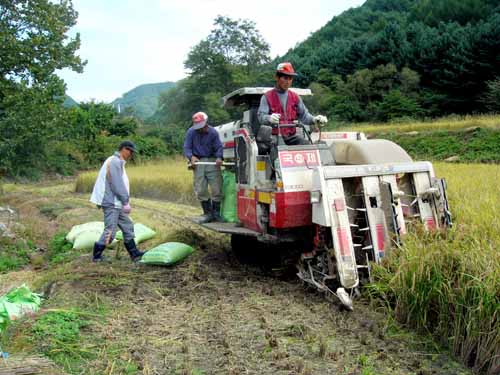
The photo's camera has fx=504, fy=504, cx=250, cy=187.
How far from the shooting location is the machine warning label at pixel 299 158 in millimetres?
4836

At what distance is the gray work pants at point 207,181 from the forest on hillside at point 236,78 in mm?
9604

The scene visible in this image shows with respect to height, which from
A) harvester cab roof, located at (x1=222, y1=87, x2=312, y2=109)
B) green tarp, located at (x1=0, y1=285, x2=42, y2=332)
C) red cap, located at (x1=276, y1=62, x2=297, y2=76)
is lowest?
green tarp, located at (x1=0, y1=285, x2=42, y2=332)

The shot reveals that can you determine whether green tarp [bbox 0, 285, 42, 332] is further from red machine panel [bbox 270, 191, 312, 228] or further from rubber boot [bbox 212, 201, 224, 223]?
rubber boot [bbox 212, 201, 224, 223]

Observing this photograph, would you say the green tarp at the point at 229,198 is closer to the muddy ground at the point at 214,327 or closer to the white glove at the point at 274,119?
the muddy ground at the point at 214,327

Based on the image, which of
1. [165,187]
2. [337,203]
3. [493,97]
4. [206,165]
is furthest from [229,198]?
[493,97]

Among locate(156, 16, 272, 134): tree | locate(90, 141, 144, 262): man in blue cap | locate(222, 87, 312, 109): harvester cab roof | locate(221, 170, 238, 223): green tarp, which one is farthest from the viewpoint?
locate(156, 16, 272, 134): tree

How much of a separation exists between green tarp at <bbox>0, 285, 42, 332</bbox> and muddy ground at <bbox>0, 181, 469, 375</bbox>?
0.14 m

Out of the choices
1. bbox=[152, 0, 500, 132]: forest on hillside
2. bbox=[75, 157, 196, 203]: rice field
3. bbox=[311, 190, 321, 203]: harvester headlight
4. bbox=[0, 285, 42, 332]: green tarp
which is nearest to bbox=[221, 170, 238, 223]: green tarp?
bbox=[311, 190, 321, 203]: harvester headlight

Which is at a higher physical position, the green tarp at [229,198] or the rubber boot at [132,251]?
the green tarp at [229,198]

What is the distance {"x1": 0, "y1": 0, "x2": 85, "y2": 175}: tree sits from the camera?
14.4m

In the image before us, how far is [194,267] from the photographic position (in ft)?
19.2

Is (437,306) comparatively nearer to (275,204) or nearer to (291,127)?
(275,204)

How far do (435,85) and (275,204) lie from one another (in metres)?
26.4

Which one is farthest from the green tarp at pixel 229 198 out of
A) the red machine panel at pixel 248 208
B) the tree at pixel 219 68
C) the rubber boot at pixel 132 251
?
the tree at pixel 219 68
